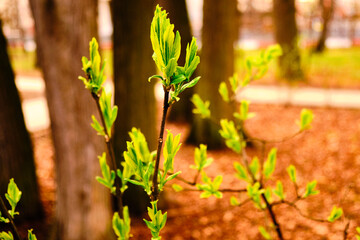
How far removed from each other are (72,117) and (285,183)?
311cm

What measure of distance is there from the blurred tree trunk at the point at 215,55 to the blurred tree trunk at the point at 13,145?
9.69 ft

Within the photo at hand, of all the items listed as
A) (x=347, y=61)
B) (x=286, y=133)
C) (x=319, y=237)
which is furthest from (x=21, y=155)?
(x=347, y=61)

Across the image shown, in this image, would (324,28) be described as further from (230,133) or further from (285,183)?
(230,133)

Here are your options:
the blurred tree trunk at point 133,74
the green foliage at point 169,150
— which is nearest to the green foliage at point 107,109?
the green foliage at point 169,150

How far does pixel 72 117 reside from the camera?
2.72 metres

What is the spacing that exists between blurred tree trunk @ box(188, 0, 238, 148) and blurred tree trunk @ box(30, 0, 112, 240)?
3287 millimetres

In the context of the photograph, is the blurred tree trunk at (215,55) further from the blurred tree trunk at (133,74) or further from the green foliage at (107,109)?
the green foliage at (107,109)

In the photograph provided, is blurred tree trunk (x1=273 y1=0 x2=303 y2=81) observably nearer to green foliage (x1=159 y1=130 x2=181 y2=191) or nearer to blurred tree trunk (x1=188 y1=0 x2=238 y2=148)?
blurred tree trunk (x1=188 y1=0 x2=238 y2=148)

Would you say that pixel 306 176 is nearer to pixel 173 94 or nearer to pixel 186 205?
pixel 186 205

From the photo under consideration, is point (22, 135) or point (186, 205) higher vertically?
point (22, 135)

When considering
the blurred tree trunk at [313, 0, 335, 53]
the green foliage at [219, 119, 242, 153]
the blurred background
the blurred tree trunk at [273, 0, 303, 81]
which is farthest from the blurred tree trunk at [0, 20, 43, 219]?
the blurred tree trunk at [313, 0, 335, 53]

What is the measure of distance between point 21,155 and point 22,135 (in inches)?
7.9

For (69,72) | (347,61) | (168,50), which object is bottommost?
(347,61)

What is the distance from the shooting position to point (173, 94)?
758 mm
